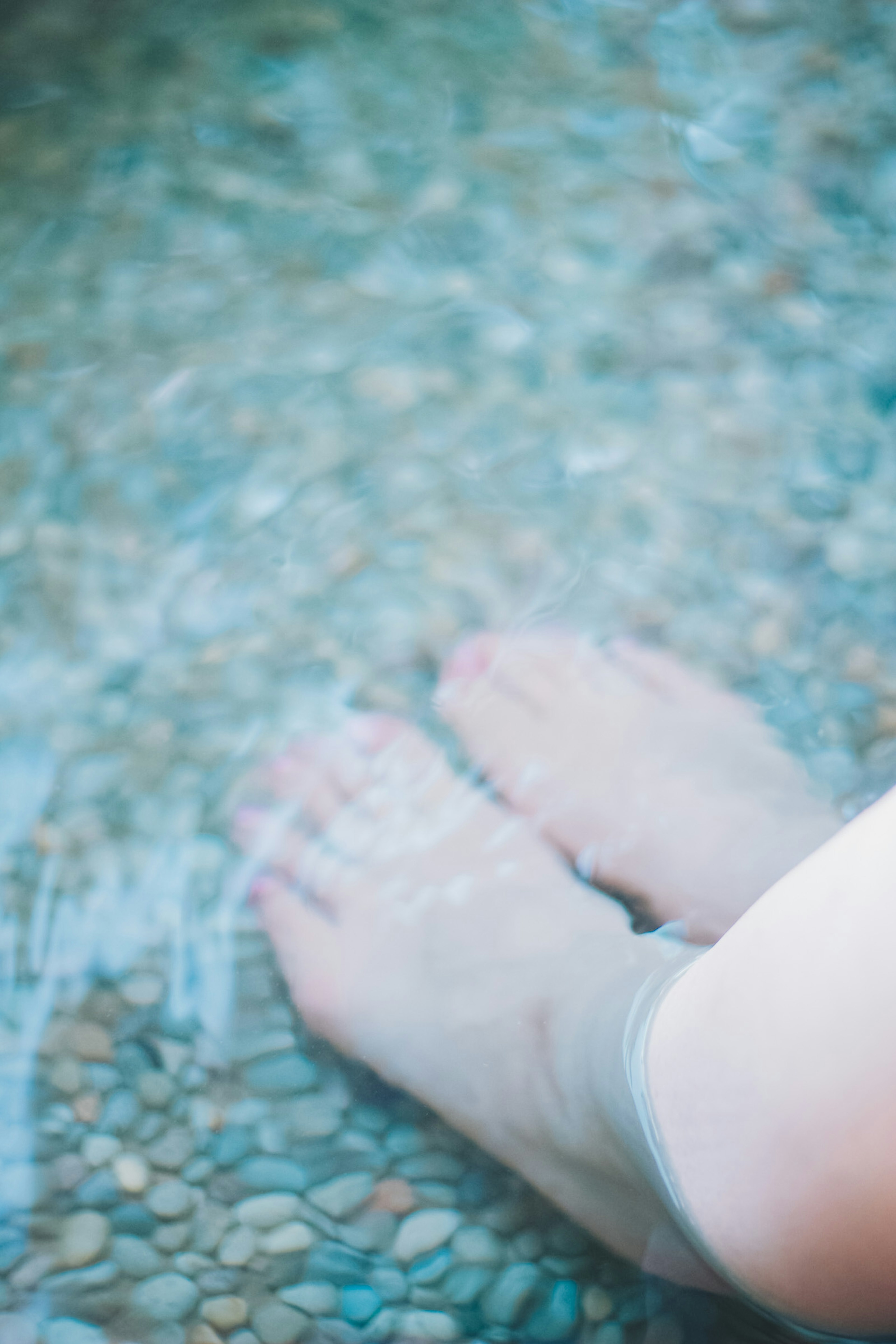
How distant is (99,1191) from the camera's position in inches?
30.8

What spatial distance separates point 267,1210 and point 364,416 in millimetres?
760

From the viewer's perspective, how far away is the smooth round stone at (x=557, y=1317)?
0.75 m

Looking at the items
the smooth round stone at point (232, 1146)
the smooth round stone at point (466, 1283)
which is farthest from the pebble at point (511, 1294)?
the smooth round stone at point (232, 1146)

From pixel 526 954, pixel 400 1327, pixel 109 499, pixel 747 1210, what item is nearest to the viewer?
pixel 747 1210

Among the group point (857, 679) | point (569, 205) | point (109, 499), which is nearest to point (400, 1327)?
point (857, 679)

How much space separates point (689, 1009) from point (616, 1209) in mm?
251

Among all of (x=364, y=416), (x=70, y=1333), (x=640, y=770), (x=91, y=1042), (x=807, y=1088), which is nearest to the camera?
(x=807, y=1088)

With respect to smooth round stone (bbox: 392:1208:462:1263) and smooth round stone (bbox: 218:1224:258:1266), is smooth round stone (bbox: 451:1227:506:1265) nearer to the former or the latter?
smooth round stone (bbox: 392:1208:462:1263)

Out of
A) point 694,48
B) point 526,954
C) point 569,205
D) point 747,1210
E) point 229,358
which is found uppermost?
point 694,48

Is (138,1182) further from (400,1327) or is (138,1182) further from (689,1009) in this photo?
(689,1009)

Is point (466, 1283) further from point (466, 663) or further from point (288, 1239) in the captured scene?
point (466, 663)

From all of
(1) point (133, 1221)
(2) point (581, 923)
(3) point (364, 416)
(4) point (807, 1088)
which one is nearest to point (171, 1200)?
(1) point (133, 1221)

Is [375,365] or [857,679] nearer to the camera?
[857,679]

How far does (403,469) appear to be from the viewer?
1.08 meters
